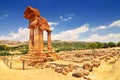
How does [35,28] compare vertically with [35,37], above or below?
above

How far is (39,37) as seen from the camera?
1051 inches

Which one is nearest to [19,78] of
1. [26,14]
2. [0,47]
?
[26,14]

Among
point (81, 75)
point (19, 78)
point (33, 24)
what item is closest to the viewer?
point (19, 78)

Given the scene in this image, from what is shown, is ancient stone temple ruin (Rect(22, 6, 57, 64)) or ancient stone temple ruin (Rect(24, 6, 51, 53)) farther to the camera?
ancient stone temple ruin (Rect(24, 6, 51, 53))

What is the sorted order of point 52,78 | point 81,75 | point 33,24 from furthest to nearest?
point 33,24 < point 81,75 < point 52,78

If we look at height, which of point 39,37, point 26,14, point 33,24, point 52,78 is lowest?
point 52,78

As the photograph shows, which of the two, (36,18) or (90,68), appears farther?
(36,18)

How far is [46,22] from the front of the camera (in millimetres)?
29984

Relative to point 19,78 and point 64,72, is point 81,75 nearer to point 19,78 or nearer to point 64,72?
point 64,72

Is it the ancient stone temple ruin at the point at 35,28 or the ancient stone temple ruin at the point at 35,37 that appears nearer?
the ancient stone temple ruin at the point at 35,37

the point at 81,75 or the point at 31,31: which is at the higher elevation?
the point at 31,31

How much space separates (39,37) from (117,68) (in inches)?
806

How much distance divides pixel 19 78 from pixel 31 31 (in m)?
16.0

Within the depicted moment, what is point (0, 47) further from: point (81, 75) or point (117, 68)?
point (117, 68)
